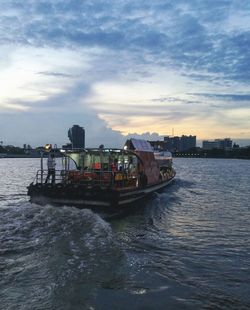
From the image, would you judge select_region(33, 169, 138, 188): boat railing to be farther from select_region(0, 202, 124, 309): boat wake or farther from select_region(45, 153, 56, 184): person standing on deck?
select_region(0, 202, 124, 309): boat wake

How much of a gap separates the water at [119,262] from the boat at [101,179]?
126 centimetres

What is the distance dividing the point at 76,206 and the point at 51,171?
12.9ft

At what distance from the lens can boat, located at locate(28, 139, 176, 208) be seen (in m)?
24.5

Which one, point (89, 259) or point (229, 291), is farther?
point (89, 259)

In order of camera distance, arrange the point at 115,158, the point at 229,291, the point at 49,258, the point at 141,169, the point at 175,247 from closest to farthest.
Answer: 1. the point at 229,291
2. the point at 49,258
3. the point at 175,247
4. the point at 115,158
5. the point at 141,169

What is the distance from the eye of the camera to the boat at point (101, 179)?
80.3 feet

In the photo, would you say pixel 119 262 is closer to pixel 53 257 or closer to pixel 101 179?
pixel 53 257

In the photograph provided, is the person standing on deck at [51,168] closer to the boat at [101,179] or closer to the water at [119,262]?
the boat at [101,179]

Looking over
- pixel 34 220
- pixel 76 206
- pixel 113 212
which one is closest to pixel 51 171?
pixel 76 206

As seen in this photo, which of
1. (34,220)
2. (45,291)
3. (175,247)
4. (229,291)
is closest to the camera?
(45,291)

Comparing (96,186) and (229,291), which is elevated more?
(96,186)

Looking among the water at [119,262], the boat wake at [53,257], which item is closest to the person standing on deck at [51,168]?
the water at [119,262]

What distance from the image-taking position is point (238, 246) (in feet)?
56.3

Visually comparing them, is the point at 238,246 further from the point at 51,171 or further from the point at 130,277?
the point at 51,171
